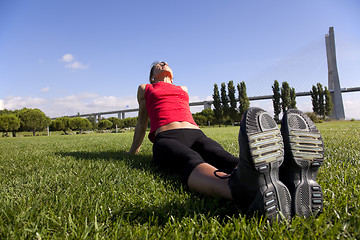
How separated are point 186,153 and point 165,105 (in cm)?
81

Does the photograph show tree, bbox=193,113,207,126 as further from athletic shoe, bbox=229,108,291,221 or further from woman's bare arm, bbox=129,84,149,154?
athletic shoe, bbox=229,108,291,221

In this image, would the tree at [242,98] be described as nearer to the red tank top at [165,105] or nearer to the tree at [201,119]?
the tree at [201,119]

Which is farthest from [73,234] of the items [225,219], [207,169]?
[207,169]

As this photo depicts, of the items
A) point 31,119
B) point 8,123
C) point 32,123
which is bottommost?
point 32,123

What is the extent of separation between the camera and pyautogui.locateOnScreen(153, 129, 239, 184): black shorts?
1.63 metres

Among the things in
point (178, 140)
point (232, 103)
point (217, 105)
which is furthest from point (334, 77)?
point (178, 140)

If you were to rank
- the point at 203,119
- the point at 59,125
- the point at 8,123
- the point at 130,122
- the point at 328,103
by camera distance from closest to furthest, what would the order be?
the point at 8,123 < the point at 328,103 < the point at 59,125 < the point at 203,119 < the point at 130,122

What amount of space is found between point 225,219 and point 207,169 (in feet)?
1.20

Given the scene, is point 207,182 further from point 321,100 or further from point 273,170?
point 321,100

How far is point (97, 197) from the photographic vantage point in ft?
4.68

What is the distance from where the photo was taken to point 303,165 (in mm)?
1074

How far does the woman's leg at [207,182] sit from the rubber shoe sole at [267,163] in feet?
0.82

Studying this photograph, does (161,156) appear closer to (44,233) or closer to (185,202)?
(185,202)

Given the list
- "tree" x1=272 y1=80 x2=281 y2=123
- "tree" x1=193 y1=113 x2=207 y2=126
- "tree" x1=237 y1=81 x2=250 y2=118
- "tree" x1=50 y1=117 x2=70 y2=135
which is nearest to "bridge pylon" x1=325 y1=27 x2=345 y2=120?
"tree" x1=272 y1=80 x2=281 y2=123
